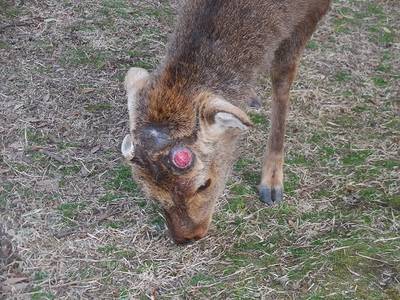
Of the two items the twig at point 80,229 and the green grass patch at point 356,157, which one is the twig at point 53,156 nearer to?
the twig at point 80,229

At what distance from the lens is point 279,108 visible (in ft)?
22.1

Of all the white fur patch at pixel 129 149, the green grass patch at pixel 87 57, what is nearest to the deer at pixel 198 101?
the white fur patch at pixel 129 149

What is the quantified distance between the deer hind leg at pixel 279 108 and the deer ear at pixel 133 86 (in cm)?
Result: 167

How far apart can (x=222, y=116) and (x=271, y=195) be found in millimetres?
1907

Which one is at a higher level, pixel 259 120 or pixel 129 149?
pixel 129 149

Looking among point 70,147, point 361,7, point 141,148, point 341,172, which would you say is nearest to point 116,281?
point 141,148

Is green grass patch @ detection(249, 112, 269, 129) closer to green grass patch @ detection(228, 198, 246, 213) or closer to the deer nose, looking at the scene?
green grass patch @ detection(228, 198, 246, 213)

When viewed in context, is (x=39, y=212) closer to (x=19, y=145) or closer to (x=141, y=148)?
(x=19, y=145)

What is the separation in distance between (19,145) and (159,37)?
9.87 ft

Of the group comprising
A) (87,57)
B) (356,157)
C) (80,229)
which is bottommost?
(87,57)

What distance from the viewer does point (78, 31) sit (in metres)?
8.90

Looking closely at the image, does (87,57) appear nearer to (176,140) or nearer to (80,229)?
(80,229)

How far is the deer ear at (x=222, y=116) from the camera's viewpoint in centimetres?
465

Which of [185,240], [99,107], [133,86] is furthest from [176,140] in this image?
[99,107]
